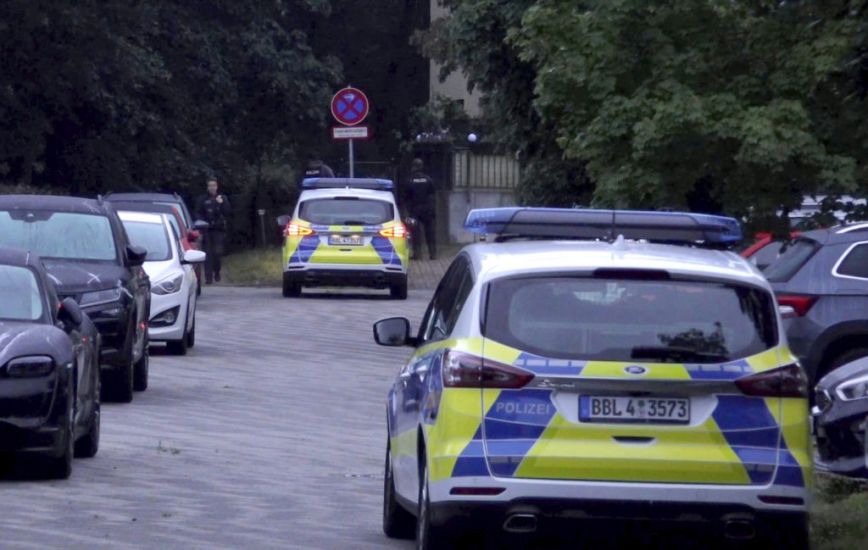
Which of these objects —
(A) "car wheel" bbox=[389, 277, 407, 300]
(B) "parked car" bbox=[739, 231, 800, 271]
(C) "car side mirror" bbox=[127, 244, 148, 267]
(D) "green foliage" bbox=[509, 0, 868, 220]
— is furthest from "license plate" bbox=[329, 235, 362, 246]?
Answer: (D) "green foliage" bbox=[509, 0, 868, 220]

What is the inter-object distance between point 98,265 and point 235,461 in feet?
14.3

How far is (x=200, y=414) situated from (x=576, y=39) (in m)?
4.33

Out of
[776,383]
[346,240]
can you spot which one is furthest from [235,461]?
[346,240]

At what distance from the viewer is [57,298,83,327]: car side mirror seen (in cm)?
1180

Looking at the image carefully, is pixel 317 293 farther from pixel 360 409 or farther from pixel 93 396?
Answer: pixel 93 396

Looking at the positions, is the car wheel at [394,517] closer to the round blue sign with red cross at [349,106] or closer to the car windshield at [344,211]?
the car windshield at [344,211]

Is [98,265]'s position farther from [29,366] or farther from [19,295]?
[29,366]

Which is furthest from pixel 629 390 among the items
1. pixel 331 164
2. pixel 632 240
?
pixel 331 164

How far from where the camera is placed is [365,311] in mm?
27781

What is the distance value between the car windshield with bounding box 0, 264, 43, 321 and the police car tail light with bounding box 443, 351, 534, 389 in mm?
4909

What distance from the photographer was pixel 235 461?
12.7 m

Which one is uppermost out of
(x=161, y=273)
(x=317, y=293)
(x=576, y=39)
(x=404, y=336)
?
(x=576, y=39)

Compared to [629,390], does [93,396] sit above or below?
below

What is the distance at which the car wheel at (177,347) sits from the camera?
2092cm
